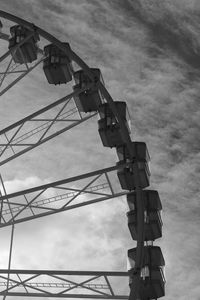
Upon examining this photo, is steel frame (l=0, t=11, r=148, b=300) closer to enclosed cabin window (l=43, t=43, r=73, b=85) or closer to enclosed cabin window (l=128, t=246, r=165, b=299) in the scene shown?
enclosed cabin window (l=128, t=246, r=165, b=299)

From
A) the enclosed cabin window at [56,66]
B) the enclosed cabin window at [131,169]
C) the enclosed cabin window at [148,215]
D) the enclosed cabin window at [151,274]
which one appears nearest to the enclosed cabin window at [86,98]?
the enclosed cabin window at [56,66]

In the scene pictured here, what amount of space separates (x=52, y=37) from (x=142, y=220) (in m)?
7.73

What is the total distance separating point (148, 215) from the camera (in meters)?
22.9

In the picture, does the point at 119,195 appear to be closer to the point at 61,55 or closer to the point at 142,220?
the point at 142,220

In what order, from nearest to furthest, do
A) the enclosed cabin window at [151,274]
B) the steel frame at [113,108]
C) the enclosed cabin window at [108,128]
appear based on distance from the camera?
the steel frame at [113,108], the enclosed cabin window at [151,274], the enclosed cabin window at [108,128]

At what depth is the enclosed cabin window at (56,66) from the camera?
26.2 m

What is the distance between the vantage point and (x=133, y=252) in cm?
2144

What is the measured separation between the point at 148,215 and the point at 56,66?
769 cm

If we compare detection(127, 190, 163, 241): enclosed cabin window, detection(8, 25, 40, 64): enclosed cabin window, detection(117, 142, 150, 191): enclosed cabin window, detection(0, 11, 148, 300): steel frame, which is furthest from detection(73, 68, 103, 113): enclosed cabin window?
detection(127, 190, 163, 241): enclosed cabin window

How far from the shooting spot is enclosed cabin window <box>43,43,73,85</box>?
26.2 meters

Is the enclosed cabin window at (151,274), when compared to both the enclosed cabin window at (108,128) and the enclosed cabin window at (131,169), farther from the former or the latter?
the enclosed cabin window at (108,128)

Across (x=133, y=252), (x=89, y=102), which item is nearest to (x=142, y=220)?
(x=133, y=252)

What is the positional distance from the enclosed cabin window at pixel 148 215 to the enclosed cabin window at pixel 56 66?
6.67m

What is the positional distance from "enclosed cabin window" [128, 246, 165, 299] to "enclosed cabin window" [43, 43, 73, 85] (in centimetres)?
864
